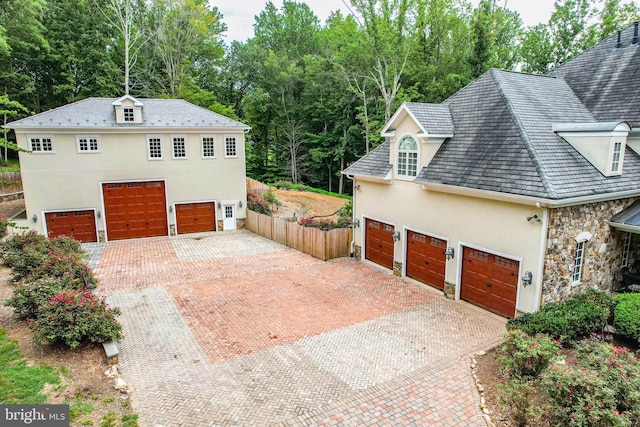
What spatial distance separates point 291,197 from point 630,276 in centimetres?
2330

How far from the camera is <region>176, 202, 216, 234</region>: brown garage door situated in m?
22.8

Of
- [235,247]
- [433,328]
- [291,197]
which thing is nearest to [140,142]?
[235,247]

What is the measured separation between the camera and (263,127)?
4631 cm

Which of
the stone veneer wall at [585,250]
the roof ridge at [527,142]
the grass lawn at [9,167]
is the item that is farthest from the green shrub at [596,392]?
the grass lawn at [9,167]

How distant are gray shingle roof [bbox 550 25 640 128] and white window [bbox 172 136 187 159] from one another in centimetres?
1845

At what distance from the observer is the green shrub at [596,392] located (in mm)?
6471

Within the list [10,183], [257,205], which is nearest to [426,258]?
[257,205]

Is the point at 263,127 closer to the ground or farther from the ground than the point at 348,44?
closer to the ground

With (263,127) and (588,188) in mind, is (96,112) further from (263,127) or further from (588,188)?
(263,127)

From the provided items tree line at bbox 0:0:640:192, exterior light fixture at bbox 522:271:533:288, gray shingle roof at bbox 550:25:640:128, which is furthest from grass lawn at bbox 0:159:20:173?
gray shingle roof at bbox 550:25:640:128

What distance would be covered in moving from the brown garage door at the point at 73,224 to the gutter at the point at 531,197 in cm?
1772

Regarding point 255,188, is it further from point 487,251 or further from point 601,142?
point 601,142

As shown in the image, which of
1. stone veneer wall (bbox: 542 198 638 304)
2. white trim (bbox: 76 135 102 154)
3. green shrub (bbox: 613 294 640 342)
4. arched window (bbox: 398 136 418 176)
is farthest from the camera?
white trim (bbox: 76 135 102 154)

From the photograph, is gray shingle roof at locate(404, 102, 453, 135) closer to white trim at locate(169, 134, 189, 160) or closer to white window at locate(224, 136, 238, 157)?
white window at locate(224, 136, 238, 157)
